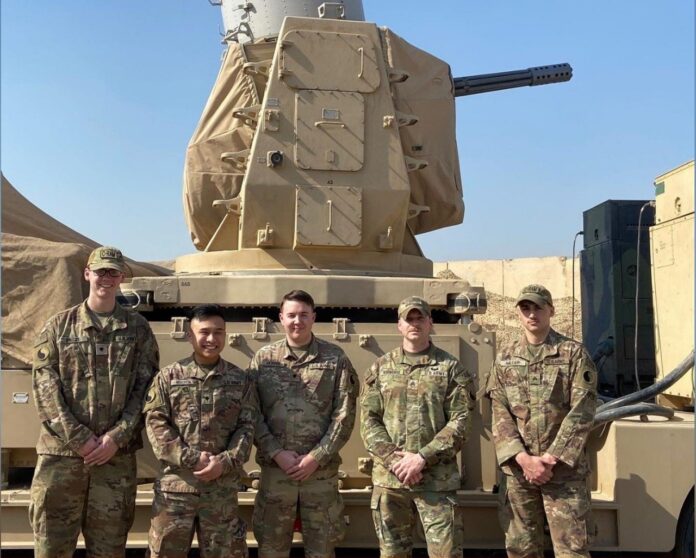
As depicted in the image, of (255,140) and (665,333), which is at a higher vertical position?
(255,140)

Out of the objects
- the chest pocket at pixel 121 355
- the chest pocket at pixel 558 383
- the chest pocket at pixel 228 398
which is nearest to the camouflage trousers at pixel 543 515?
the chest pocket at pixel 558 383

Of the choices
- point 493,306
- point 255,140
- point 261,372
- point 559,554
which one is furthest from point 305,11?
point 493,306

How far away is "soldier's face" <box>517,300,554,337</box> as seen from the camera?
4.24 metres

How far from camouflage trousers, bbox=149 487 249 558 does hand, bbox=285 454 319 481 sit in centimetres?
35

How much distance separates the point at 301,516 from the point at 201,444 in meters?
0.65

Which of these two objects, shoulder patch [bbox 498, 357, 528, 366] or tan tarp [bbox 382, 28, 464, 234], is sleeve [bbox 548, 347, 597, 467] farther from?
tan tarp [bbox 382, 28, 464, 234]

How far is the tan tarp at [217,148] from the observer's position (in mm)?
6344

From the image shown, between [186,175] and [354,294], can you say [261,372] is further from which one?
[186,175]

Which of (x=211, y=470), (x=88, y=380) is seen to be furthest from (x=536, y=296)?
(x=88, y=380)

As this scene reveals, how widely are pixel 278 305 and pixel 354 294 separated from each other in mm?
521

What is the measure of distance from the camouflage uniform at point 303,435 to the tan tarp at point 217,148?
2357 millimetres

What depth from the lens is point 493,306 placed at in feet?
71.0

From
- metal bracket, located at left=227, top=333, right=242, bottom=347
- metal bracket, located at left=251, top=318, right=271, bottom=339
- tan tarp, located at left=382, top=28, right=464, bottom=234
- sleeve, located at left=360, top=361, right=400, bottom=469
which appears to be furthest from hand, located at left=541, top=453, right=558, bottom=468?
tan tarp, located at left=382, top=28, right=464, bottom=234

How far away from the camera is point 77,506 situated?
13.4 ft
